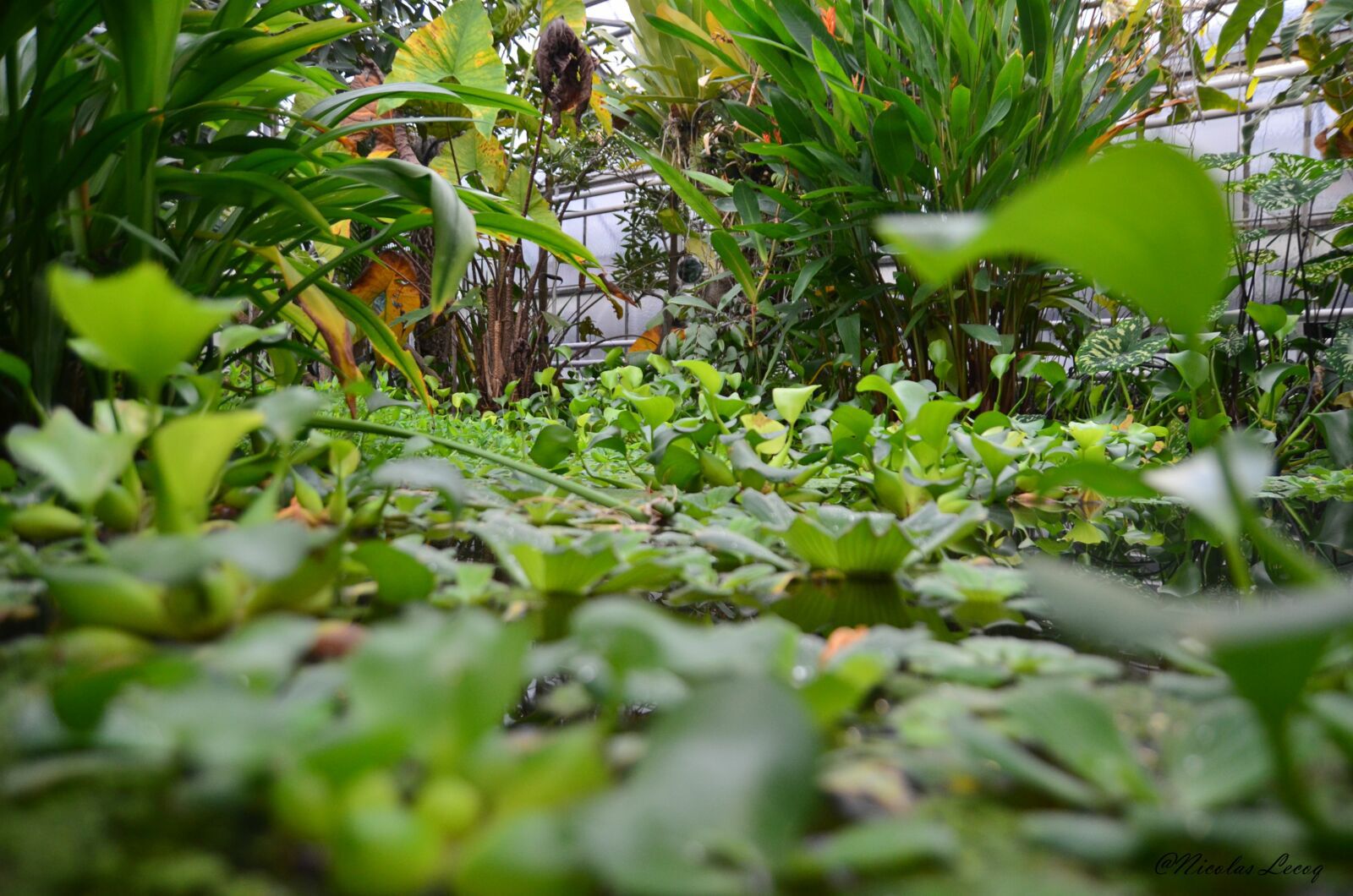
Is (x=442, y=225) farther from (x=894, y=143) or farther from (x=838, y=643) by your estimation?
(x=894, y=143)

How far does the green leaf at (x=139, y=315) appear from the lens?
26 centimetres

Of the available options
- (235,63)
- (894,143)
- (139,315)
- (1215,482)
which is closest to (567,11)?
(894,143)

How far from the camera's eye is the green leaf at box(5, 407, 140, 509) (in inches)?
12.6

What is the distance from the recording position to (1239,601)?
1.70 ft

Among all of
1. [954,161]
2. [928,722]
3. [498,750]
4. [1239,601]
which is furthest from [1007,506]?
[954,161]

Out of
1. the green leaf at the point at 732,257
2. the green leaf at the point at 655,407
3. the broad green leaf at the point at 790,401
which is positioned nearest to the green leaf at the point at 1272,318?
the green leaf at the point at 732,257

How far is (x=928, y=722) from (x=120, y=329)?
0.31 m

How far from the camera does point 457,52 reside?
7.90 ft

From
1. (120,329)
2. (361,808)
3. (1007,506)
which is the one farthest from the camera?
(1007,506)

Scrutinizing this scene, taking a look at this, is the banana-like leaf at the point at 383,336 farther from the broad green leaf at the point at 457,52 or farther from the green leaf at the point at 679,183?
the broad green leaf at the point at 457,52

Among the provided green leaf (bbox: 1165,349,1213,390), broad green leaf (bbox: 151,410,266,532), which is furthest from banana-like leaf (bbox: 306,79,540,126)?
green leaf (bbox: 1165,349,1213,390)

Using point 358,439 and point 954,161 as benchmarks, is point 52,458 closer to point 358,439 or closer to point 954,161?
point 358,439

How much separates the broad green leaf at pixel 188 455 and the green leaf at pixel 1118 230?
0.90 feet

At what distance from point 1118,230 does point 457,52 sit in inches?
102
